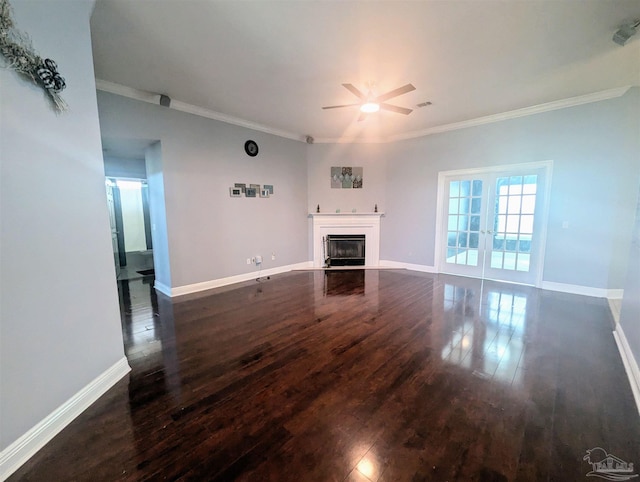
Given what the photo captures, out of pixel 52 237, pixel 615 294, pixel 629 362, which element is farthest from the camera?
pixel 615 294

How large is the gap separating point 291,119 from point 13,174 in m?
3.96

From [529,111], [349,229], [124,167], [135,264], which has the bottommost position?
[135,264]

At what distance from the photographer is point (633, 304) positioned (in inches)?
91.5

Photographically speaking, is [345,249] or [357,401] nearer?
[357,401]

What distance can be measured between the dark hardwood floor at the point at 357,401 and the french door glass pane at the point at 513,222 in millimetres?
1379

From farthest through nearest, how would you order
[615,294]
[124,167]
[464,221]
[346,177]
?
1. [346,177]
2. [124,167]
3. [464,221]
4. [615,294]

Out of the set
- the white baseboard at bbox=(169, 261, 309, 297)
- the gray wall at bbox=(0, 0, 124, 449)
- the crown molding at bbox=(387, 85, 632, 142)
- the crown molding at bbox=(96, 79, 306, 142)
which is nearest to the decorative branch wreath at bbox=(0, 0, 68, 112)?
the gray wall at bbox=(0, 0, 124, 449)

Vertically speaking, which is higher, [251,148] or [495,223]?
[251,148]

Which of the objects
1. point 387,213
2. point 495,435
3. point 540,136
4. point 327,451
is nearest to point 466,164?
point 540,136

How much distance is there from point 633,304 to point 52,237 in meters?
4.46

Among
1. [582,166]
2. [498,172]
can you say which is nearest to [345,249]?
[498,172]

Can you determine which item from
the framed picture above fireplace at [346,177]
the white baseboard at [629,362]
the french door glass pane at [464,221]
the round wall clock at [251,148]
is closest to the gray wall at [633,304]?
the white baseboard at [629,362]

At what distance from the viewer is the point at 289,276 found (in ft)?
17.5

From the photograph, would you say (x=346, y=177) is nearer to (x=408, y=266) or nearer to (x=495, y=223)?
(x=408, y=266)
